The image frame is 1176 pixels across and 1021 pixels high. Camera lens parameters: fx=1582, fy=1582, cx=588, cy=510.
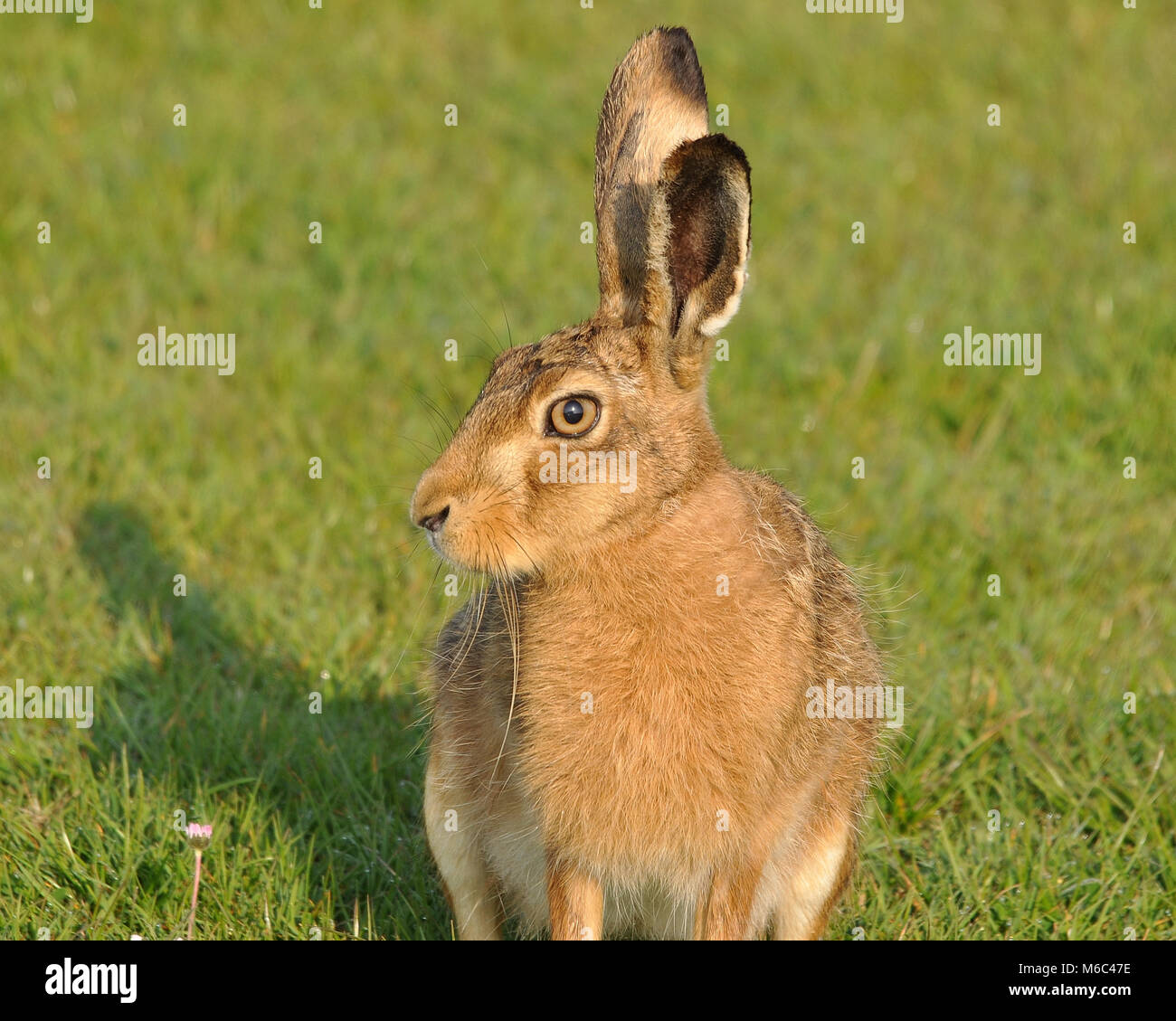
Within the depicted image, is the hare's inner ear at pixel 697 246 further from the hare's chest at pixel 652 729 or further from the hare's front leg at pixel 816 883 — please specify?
the hare's front leg at pixel 816 883

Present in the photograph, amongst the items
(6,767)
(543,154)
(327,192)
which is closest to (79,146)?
(327,192)

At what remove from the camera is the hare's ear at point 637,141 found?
414 cm

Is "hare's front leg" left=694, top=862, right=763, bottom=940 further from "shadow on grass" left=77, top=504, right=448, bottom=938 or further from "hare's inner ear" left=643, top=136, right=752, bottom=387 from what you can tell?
"hare's inner ear" left=643, top=136, right=752, bottom=387

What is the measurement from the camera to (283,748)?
5.29m

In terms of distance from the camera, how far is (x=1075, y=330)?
781 centimetres

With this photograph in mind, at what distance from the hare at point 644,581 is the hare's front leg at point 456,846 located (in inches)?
11.2

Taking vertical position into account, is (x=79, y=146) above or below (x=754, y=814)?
above

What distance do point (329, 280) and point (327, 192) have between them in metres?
0.74

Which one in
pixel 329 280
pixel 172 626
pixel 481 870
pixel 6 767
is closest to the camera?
pixel 481 870

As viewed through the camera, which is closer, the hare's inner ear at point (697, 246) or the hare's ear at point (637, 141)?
the hare's inner ear at point (697, 246)

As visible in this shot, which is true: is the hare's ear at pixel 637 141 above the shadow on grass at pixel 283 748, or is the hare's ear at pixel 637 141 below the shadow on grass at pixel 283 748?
above

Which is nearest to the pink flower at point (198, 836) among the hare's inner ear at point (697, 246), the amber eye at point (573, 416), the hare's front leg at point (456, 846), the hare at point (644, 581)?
the hare's front leg at point (456, 846)

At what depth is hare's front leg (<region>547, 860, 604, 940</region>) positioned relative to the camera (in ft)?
13.7

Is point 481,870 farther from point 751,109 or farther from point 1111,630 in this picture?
point 751,109
